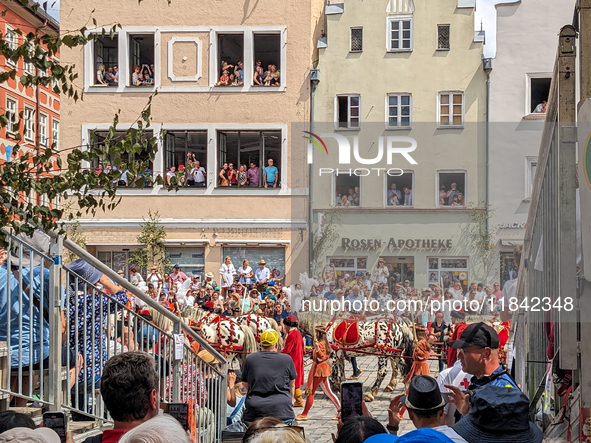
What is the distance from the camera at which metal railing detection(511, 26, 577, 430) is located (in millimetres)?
4133

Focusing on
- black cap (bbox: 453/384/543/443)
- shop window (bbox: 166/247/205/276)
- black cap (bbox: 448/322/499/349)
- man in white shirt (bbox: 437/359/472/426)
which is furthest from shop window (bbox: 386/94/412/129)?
black cap (bbox: 453/384/543/443)

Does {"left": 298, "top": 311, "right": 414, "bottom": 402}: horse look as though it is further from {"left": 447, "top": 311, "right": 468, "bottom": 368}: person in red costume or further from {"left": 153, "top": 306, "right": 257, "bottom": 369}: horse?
{"left": 447, "top": 311, "right": 468, "bottom": 368}: person in red costume

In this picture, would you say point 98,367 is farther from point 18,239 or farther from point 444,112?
point 444,112

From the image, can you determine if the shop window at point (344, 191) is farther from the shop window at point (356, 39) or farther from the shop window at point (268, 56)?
the shop window at point (356, 39)

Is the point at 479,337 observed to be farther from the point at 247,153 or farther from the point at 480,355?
the point at 247,153

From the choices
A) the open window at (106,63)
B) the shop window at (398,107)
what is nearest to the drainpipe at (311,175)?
the shop window at (398,107)

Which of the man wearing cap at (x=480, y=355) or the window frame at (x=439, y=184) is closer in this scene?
the man wearing cap at (x=480, y=355)

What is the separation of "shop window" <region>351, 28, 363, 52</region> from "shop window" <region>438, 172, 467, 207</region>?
251 inches

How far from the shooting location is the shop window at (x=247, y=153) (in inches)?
1145

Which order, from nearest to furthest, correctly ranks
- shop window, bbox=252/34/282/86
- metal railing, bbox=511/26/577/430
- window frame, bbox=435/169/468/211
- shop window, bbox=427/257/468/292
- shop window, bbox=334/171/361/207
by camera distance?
metal railing, bbox=511/26/577/430 → shop window, bbox=427/257/468/292 → window frame, bbox=435/169/468/211 → shop window, bbox=334/171/361/207 → shop window, bbox=252/34/282/86

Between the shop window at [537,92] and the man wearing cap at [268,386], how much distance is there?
2223 centimetres

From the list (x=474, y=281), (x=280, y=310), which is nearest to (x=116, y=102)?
(x=280, y=310)

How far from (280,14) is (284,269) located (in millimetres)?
9593

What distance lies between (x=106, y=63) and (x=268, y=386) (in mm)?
24866
